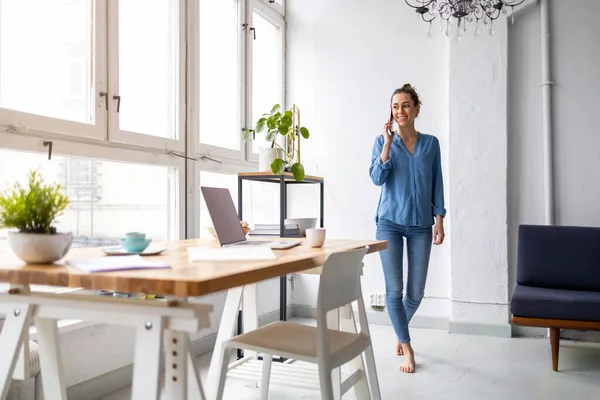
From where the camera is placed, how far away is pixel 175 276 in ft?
3.52

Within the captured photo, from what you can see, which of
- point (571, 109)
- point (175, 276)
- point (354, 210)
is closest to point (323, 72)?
point (354, 210)

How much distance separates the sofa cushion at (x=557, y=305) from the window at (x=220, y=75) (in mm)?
1900

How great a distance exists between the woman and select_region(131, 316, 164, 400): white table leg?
1801mm

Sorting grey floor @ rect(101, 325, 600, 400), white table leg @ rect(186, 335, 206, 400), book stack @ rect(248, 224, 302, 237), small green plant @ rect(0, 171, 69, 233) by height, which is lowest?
grey floor @ rect(101, 325, 600, 400)

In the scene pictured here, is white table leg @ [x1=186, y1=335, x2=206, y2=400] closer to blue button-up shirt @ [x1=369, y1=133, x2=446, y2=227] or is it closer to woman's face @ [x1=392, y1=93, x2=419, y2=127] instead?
blue button-up shirt @ [x1=369, y1=133, x2=446, y2=227]

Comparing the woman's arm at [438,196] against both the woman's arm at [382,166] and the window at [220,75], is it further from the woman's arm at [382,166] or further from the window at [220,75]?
the window at [220,75]

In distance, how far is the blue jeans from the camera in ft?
8.92

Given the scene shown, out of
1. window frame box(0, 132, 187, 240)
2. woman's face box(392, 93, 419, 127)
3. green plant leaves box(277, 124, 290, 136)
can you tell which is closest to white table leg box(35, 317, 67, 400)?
window frame box(0, 132, 187, 240)

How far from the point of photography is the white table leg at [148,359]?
1068 millimetres

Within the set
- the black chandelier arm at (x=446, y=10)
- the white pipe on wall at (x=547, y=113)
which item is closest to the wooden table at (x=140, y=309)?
the black chandelier arm at (x=446, y=10)

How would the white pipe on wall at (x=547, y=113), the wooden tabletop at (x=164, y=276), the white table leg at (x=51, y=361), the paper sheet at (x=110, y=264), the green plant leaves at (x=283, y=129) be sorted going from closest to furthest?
the wooden tabletop at (x=164, y=276), the paper sheet at (x=110, y=264), the white table leg at (x=51, y=361), the green plant leaves at (x=283, y=129), the white pipe on wall at (x=547, y=113)

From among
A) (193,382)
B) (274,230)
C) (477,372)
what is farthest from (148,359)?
(477,372)

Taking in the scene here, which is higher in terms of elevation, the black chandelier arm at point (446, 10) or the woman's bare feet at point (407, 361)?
the black chandelier arm at point (446, 10)

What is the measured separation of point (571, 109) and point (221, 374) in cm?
280
